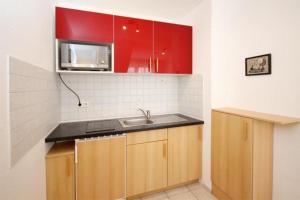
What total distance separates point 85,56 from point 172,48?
1.15 m

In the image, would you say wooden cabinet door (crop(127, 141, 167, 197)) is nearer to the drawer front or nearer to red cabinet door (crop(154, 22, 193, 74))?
the drawer front

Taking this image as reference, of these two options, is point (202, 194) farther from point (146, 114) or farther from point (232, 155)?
point (146, 114)

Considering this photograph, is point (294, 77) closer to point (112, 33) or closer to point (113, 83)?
point (112, 33)

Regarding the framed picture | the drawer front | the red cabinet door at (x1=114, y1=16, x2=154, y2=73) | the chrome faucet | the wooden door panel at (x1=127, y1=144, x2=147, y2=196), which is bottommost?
the wooden door panel at (x1=127, y1=144, x2=147, y2=196)

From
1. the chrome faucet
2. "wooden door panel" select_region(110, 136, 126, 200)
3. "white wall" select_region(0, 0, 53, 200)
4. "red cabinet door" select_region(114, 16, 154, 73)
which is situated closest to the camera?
"white wall" select_region(0, 0, 53, 200)

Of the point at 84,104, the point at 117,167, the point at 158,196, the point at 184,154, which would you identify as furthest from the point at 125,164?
the point at 84,104

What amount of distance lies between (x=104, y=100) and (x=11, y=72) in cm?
139

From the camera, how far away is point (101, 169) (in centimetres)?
162

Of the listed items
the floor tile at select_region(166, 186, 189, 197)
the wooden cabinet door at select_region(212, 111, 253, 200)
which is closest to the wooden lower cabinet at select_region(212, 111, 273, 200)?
the wooden cabinet door at select_region(212, 111, 253, 200)

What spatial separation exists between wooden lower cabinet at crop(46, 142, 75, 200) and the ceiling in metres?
1.75

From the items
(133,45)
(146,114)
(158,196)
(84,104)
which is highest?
(133,45)

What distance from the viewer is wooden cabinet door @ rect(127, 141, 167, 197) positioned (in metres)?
1.76

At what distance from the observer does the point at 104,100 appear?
2.21 m

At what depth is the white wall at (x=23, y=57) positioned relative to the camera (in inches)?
29.9
